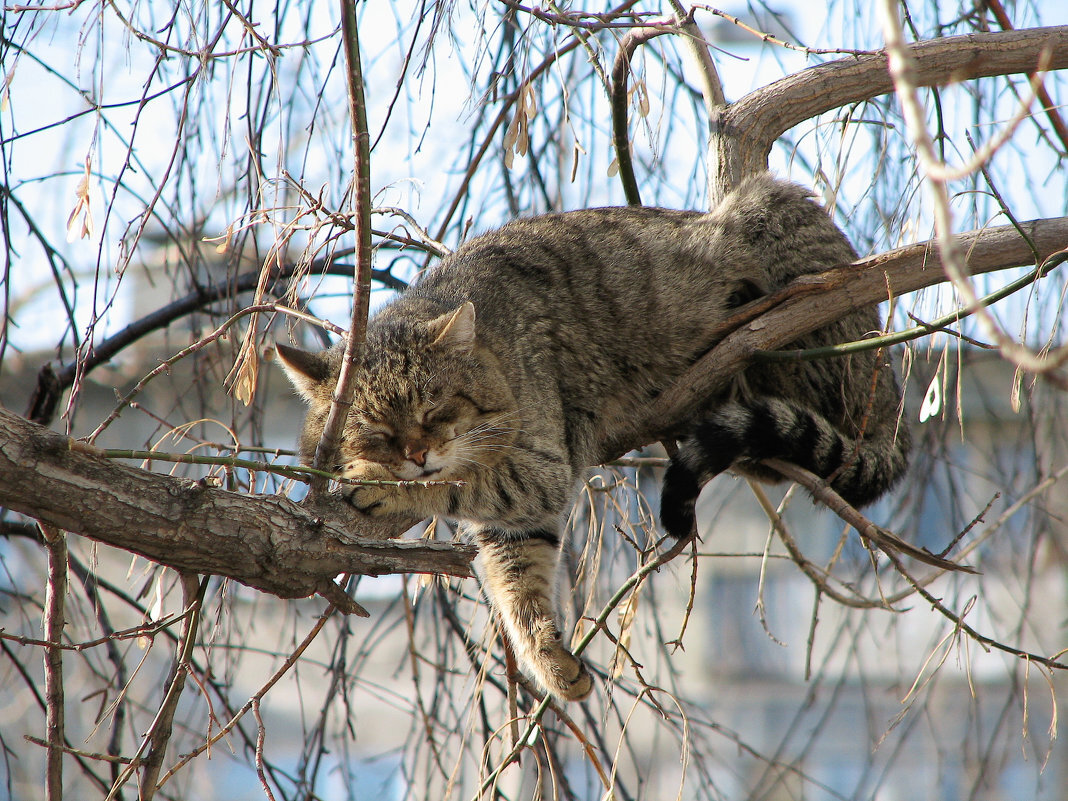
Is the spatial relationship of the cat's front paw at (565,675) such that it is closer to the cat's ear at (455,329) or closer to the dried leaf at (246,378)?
the cat's ear at (455,329)

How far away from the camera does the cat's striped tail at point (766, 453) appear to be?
223 centimetres

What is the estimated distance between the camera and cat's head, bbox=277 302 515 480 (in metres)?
2.31

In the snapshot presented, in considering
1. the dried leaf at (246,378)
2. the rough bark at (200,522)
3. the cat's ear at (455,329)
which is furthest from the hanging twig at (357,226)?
the cat's ear at (455,329)

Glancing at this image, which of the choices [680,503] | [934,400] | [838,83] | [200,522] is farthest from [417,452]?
[838,83]

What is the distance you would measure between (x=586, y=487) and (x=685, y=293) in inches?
27.3

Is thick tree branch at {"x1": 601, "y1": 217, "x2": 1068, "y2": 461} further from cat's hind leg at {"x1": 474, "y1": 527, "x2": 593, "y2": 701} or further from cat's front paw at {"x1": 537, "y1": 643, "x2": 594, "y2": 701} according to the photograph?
cat's front paw at {"x1": 537, "y1": 643, "x2": 594, "y2": 701}

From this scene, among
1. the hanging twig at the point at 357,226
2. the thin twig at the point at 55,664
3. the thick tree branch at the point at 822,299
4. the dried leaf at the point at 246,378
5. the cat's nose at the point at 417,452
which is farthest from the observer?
the cat's nose at the point at 417,452

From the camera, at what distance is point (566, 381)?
8.69 feet

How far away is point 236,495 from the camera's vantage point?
1554 mm

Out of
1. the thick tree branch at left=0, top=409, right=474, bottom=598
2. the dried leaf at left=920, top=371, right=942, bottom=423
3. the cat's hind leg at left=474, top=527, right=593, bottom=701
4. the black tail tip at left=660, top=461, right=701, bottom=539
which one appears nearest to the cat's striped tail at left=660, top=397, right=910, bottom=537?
the black tail tip at left=660, top=461, right=701, bottom=539

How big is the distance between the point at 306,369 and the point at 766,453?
3.95 feet

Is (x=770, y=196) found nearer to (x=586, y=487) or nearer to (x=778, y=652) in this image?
(x=586, y=487)

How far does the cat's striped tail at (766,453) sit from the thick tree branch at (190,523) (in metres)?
0.73

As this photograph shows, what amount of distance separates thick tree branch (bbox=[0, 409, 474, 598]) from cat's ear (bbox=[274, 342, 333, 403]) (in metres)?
0.62
